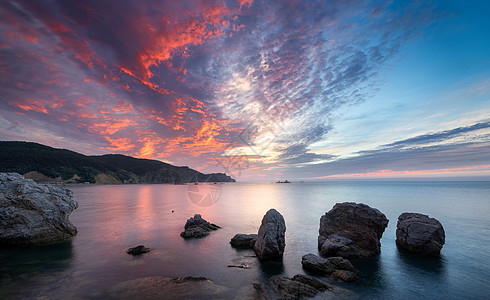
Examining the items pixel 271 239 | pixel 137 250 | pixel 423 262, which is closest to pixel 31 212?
pixel 137 250

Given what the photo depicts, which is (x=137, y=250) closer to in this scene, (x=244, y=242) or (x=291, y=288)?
(x=244, y=242)

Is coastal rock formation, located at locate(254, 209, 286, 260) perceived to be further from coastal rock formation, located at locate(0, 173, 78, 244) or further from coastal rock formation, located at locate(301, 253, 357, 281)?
coastal rock formation, located at locate(0, 173, 78, 244)

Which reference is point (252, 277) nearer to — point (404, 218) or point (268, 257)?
point (268, 257)

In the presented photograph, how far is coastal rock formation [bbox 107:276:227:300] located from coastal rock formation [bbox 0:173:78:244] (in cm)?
1477

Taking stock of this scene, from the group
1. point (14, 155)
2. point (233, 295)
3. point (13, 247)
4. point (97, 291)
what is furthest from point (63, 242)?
point (14, 155)

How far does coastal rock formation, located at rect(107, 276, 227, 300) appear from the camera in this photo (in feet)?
38.8

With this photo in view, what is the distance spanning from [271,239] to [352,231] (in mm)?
8745

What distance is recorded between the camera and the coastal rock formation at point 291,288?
1186 centimetres

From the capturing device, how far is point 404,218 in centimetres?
2277

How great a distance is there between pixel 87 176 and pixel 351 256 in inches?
7999

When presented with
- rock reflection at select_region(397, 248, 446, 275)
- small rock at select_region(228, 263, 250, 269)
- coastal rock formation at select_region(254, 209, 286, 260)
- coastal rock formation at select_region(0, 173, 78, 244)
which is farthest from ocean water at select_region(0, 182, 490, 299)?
coastal rock formation at select_region(0, 173, 78, 244)

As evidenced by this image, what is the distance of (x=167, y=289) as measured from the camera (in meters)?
12.6

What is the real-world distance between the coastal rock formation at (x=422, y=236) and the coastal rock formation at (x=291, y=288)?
532 inches

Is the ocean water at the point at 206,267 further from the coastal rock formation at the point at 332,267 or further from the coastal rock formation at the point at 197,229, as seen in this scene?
the coastal rock formation at the point at 197,229
